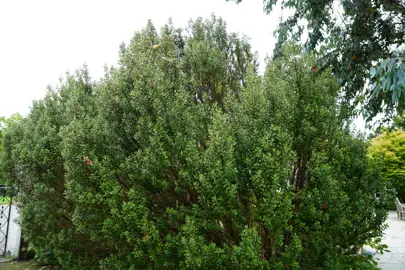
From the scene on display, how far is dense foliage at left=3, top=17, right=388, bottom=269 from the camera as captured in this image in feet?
11.7

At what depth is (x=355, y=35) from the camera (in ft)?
22.9

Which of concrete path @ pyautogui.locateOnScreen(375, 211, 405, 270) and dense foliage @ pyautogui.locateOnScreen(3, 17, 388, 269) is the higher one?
dense foliage @ pyautogui.locateOnScreen(3, 17, 388, 269)

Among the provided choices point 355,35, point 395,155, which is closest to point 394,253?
point 355,35

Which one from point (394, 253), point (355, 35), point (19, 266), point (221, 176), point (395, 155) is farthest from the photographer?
point (395, 155)

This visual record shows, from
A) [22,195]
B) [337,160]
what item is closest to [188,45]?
[337,160]

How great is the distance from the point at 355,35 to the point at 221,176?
522 cm

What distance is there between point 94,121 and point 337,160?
3583mm

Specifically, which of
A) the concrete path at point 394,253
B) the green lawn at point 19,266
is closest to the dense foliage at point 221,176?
the concrete path at point 394,253

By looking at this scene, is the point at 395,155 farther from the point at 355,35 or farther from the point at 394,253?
the point at 355,35

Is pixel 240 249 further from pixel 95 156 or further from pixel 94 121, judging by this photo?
pixel 94 121

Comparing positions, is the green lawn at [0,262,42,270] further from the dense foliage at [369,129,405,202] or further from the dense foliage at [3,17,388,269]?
the dense foliage at [369,129,405,202]

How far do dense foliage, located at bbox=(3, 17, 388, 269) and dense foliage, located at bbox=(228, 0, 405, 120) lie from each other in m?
2.58

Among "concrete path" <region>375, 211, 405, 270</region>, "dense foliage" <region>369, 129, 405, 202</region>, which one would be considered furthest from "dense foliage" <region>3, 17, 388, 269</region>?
"dense foliage" <region>369, 129, 405, 202</region>

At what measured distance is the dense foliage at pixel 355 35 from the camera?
6.76 m
